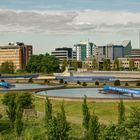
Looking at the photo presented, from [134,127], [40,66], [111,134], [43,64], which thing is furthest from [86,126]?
[40,66]

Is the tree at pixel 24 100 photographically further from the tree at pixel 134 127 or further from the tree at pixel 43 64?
the tree at pixel 43 64

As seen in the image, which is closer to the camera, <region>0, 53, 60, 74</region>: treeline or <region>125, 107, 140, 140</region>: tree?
<region>125, 107, 140, 140</region>: tree

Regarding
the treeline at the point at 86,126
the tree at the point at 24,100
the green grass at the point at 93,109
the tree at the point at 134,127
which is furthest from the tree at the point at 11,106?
the tree at the point at 134,127

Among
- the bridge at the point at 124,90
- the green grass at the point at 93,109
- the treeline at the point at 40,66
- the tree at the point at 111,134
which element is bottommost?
the green grass at the point at 93,109

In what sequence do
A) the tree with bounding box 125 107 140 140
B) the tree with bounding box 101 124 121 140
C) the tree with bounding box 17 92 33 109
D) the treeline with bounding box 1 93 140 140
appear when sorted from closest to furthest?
1. the tree with bounding box 125 107 140 140
2. the treeline with bounding box 1 93 140 140
3. the tree with bounding box 101 124 121 140
4. the tree with bounding box 17 92 33 109

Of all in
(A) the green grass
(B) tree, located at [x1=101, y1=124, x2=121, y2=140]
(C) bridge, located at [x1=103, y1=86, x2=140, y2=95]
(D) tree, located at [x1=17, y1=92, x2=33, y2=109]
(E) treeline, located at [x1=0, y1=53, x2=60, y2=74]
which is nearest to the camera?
(B) tree, located at [x1=101, y1=124, x2=121, y2=140]

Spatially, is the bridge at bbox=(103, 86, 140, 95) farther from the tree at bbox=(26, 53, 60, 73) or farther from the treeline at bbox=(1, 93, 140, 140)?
the tree at bbox=(26, 53, 60, 73)

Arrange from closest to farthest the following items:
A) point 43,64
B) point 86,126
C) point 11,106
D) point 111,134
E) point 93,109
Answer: point 111,134
point 86,126
point 11,106
point 93,109
point 43,64

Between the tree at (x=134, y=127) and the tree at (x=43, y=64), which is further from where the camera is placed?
the tree at (x=43, y=64)

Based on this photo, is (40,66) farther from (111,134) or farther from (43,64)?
(111,134)

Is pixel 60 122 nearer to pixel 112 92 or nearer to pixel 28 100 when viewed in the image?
pixel 28 100

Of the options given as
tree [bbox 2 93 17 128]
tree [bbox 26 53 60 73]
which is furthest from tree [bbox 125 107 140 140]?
tree [bbox 26 53 60 73]

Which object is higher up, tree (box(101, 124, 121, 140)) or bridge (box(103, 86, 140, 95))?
bridge (box(103, 86, 140, 95))

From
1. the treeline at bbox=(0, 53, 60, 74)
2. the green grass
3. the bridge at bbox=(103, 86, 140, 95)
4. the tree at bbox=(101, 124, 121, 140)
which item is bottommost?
the green grass
